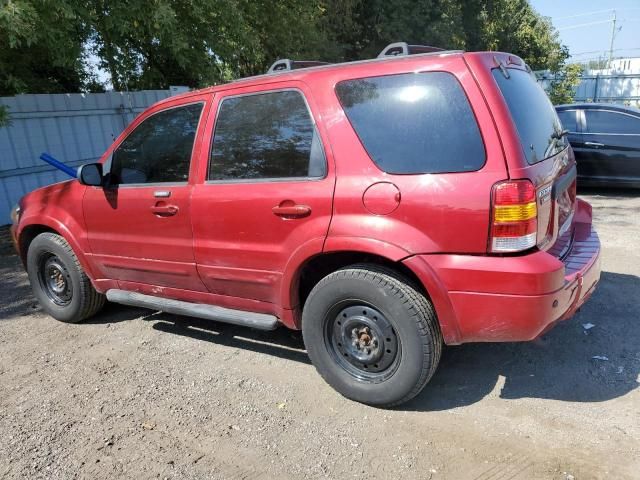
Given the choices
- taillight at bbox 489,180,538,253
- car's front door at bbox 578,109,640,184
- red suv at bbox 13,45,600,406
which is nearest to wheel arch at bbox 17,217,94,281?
red suv at bbox 13,45,600,406

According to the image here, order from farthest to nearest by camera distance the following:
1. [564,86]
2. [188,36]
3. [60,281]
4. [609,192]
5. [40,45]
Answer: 1. [564,86]
2. [188,36]
3. [609,192]
4. [40,45]
5. [60,281]

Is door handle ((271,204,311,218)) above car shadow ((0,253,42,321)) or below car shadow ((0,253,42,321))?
above

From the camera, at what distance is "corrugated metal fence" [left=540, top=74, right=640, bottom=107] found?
19578 millimetres

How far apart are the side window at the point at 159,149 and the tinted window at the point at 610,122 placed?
7047 millimetres

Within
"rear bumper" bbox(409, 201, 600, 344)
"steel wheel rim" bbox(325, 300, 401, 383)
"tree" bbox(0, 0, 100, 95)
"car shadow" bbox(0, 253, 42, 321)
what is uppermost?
"tree" bbox(0, 0, 100, 95)

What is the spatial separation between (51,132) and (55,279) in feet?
17.4

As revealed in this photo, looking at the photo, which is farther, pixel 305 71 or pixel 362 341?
pixel 305 71

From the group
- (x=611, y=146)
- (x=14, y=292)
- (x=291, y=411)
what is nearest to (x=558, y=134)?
(x=291, y=411)

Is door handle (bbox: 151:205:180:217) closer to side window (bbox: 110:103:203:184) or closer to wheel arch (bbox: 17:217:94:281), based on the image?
side window (bbox: 110:103:203:184)

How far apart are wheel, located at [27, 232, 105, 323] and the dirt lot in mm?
286

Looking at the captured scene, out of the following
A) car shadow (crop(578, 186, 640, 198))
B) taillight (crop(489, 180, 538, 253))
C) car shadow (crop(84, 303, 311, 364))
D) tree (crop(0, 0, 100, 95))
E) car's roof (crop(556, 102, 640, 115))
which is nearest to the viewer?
taillight (crop(489, 180, 538, 253))

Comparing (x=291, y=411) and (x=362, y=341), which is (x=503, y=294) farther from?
(x=291, y=411)

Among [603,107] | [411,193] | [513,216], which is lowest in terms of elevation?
[513,216]

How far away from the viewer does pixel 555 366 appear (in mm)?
3455
